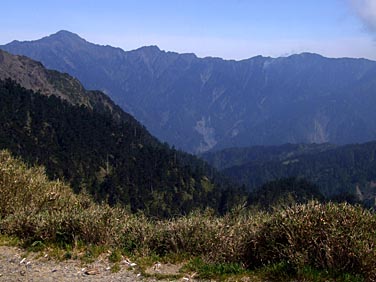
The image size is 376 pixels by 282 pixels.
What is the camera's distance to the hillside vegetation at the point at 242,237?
7680mm

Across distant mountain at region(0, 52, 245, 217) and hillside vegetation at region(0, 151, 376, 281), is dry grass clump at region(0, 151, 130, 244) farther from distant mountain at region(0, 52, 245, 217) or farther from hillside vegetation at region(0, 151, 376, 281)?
distant mountain at region(0, 52, 245, 217)

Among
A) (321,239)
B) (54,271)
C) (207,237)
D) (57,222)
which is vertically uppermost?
(321,239)

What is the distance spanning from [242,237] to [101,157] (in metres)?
111

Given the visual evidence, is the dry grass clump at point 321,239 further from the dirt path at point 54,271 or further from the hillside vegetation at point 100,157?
the hillside vegetation at point 100,157

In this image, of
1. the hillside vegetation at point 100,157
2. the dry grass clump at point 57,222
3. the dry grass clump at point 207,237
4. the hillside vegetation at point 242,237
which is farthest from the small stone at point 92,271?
the hillside vegetation at point 100,157

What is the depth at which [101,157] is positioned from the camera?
11781 cm

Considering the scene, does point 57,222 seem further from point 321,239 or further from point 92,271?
point 321,239

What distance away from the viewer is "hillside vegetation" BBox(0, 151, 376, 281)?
25.2 feet

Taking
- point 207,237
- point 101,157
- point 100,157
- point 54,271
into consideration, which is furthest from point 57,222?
point 101,157

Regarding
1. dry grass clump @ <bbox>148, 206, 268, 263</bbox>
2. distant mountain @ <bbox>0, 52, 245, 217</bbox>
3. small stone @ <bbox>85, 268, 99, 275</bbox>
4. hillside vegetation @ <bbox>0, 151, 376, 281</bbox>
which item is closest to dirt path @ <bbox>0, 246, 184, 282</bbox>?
small stone @ <bbox>85, 268, 99, 275</bbox>

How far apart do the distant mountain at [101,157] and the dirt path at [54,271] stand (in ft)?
268

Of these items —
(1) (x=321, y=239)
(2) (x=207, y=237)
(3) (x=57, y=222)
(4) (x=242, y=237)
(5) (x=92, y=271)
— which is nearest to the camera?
(1) (x=321, y=239)

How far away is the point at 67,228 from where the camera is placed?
1016cm

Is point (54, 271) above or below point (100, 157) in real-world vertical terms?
above
